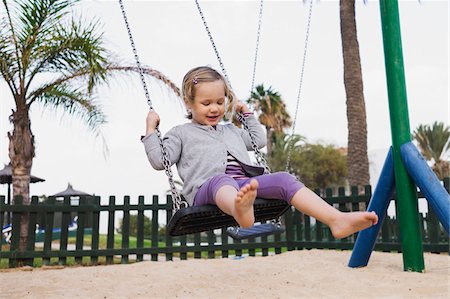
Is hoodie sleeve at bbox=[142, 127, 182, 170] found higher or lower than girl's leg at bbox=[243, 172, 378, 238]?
higher

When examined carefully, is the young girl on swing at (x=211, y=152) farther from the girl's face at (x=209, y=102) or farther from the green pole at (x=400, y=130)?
the green pole at (x=400, y=130)

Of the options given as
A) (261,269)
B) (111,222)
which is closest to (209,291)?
(261,269)

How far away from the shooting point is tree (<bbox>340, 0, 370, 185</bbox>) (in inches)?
354

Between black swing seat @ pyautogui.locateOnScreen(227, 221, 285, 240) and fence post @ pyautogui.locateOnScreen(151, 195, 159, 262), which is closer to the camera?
black swing seat @ pyautogui.locateOnScreen(227, 221, 285, 240)

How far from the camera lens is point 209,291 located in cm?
384

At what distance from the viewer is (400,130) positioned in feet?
14.2

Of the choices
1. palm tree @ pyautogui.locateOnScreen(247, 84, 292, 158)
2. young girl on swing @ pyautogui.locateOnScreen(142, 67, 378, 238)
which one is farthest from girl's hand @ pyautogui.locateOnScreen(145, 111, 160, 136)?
palm tree @ pyautogui.locateOnScreen(247, 84, 292, 158)

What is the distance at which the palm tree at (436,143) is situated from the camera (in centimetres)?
2762

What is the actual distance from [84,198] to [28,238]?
949 mm

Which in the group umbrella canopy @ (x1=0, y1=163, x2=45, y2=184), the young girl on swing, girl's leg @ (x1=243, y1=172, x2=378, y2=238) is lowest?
girl's leg @ (x1=243, y1=172, x2=378, y2=238)

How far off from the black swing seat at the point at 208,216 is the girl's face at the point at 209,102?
622mm

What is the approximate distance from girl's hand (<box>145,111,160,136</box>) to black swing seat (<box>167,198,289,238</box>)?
1.88ft

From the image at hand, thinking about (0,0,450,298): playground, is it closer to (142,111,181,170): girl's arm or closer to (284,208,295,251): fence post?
(142,111,181,170): girl's arm

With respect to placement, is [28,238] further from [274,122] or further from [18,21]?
[274,122]
